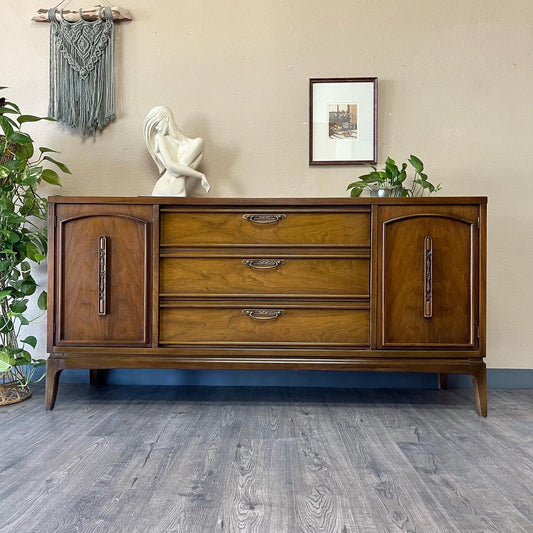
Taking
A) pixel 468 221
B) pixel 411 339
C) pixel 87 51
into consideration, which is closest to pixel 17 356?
pixel 87 51

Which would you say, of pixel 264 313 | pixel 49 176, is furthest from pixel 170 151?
pixel 264 313

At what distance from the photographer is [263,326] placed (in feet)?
5.25

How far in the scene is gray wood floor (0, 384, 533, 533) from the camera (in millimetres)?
928

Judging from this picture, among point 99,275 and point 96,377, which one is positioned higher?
point 99,275

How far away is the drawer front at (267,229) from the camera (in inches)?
62.7

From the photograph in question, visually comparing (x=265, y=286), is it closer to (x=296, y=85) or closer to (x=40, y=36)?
(x=296, y=85)

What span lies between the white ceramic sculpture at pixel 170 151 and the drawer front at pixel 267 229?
28 centimetres

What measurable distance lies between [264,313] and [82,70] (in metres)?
1.45

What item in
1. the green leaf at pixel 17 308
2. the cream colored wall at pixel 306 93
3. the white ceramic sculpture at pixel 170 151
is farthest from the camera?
the cream colored wall at pixel 306 93

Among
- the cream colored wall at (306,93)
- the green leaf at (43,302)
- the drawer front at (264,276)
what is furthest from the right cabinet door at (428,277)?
the green leaf at (43,302)

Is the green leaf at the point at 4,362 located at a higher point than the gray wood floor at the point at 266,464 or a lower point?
higher

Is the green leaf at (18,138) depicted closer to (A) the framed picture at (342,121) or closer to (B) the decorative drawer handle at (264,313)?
(B) the decorative drawer handle at (264,313)

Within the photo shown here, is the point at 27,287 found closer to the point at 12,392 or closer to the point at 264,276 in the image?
the point at 12,392

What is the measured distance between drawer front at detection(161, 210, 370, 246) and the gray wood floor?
0.66 meters
